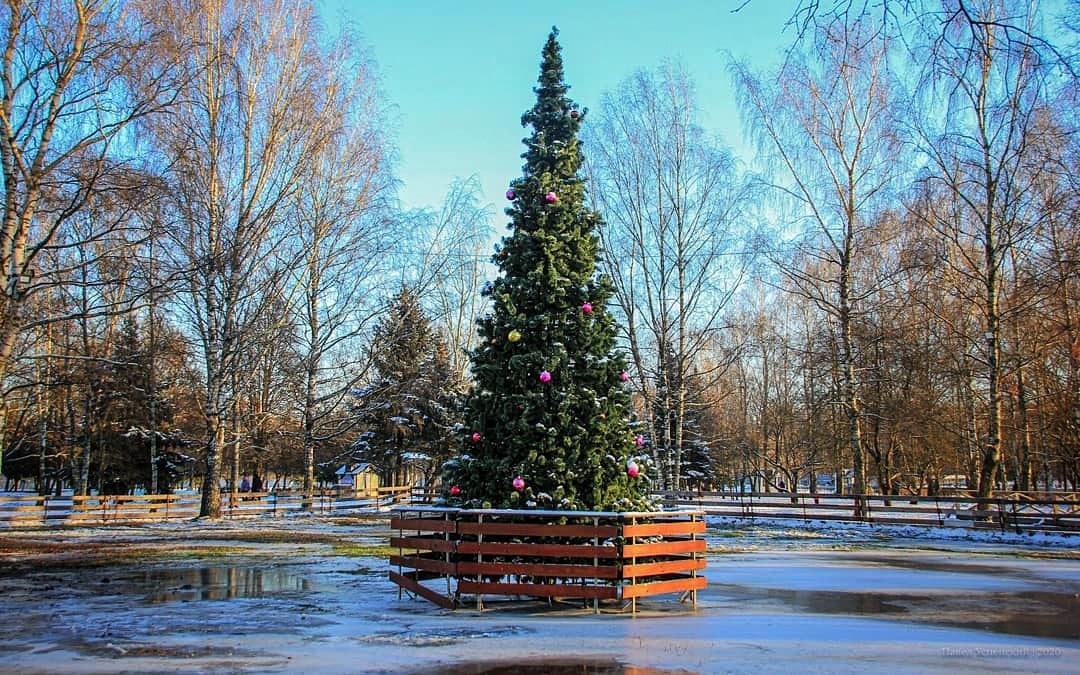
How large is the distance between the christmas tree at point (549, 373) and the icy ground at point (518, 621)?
1515mm

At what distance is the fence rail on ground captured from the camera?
64.8 ft

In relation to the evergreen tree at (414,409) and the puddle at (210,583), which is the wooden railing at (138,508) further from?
the puddle at (210,583)

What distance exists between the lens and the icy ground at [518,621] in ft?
19.6

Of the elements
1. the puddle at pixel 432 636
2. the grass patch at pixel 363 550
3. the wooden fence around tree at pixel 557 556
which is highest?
the wooden fence around tree at pixel 557 556

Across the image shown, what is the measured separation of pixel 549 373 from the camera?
381 inches

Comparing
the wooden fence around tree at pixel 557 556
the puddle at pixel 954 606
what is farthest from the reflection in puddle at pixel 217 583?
the puddle at pixel 954 606

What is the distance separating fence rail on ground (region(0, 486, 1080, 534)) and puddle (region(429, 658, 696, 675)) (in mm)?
11985

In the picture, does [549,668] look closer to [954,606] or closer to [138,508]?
[954,606]

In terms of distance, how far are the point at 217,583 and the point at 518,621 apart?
5.29 m

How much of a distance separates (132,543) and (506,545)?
12844mm

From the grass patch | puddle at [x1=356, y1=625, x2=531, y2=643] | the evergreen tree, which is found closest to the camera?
puddle at [x1=356, y1=625, x2=531, y2=643]

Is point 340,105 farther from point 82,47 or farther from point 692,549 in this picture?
point 692,549

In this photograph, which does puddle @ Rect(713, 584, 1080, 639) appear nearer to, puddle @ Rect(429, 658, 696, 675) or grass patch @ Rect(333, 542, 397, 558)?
puddle @ Rect(429, 658, 696, 675)

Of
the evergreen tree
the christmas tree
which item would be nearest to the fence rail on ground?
the evergreen tree
